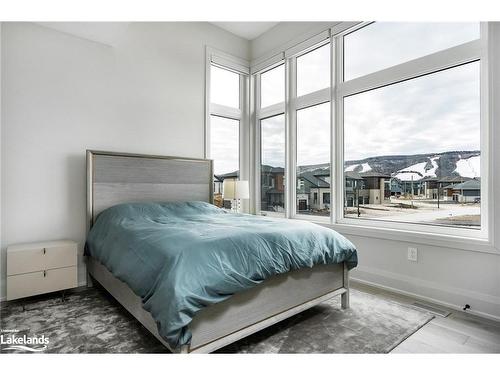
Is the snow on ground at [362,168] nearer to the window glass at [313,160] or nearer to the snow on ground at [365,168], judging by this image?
the snow on ground at [365,168]

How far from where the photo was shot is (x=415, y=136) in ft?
9.21

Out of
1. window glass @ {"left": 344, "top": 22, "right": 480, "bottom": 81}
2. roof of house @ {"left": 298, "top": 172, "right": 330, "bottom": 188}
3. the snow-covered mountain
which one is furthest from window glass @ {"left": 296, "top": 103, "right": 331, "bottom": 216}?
window glass @ {"left": 344, "top": 22, "right": 480, "bottom": 81}

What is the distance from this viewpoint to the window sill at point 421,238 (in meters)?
2.25

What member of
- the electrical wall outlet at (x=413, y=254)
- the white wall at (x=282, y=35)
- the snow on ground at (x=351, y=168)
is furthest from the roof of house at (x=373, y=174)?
the white wall at (x=282, y=35)

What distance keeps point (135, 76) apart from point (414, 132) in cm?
306

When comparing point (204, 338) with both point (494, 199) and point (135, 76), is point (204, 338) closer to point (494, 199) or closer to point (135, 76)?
point (494, 199)

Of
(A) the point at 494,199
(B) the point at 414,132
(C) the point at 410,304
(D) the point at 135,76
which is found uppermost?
(D) the point at 135,76

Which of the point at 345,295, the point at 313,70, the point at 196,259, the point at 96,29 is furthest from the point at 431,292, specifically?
the point at 96,29

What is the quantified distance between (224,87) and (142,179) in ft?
6.40

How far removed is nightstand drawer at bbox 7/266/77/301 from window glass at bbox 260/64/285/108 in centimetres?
326

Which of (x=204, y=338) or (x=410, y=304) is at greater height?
(x=204, y=338)

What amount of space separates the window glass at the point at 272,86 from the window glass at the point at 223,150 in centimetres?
56
